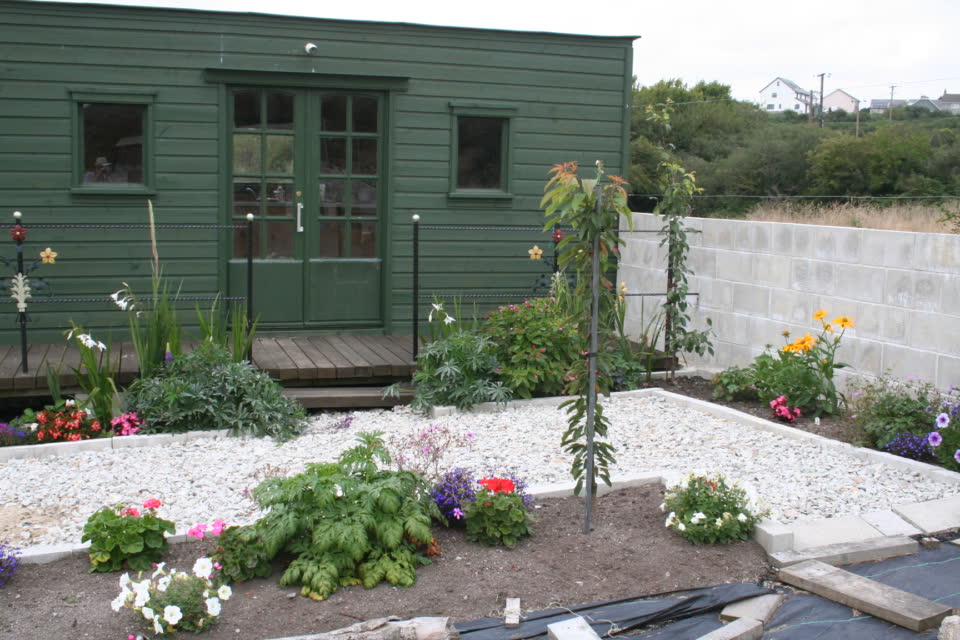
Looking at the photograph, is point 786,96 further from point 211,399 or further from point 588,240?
point 588,240

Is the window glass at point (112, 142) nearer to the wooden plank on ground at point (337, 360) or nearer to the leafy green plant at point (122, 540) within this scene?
the wooden plank on ground at point (337, 360)

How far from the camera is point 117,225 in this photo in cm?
698

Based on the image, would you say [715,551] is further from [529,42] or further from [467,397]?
[529,42]

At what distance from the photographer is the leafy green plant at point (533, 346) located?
20.6ft

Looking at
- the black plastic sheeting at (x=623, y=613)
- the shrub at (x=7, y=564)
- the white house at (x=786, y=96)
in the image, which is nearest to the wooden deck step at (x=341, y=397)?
the shrub at (x=7, y=564)

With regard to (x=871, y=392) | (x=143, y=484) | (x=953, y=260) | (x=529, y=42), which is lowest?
(x=143, y=484)

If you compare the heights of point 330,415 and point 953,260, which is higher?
point 953,260

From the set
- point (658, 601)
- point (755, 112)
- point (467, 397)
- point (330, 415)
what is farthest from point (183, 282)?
point (755, 112)

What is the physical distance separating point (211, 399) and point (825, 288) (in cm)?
409

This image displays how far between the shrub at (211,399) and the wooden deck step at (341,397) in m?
0.34

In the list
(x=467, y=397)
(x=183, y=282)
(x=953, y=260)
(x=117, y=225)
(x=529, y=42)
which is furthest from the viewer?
(x=529, y=42)

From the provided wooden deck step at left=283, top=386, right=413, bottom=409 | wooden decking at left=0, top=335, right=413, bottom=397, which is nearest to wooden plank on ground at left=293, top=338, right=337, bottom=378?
wooden decking at left=0, top=335, right=413, bottom=397

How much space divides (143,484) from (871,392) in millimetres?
4101

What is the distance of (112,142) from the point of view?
7191 mm
